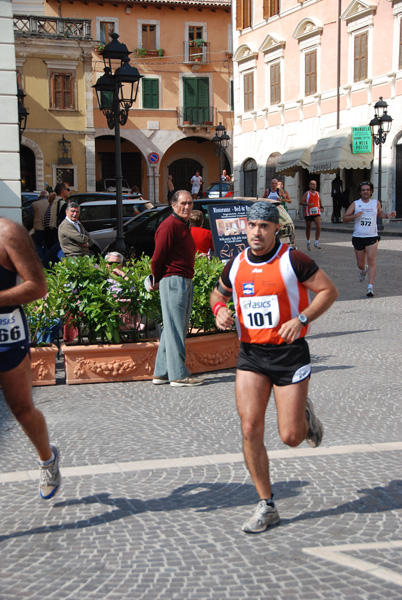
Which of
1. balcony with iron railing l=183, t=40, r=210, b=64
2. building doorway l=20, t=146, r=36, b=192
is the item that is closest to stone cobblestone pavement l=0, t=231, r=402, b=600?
building doorway l=20, t=146, r=36, b=192

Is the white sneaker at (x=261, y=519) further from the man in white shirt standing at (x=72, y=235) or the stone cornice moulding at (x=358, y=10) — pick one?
the stone cornice moulding at (x=358, y=10)

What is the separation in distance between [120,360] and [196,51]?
1761 inches

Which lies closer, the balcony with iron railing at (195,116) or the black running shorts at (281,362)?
the black running shorts at (281,362)

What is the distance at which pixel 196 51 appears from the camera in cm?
5016

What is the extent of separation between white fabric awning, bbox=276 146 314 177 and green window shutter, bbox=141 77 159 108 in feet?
44.6

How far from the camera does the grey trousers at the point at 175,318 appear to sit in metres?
7.83

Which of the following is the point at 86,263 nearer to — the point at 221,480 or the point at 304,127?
the point at 221,480

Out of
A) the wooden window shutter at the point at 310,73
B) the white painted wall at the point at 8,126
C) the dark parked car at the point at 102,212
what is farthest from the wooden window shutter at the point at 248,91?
the white painted wall at the point at 8,126

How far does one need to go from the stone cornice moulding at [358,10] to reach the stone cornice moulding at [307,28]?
1.70m

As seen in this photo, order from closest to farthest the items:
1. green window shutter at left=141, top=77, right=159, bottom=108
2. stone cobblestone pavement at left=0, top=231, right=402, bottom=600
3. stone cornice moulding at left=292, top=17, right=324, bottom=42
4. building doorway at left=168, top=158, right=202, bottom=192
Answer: stone cobblestone pavement at left=0, top=231, right=402, bottom=600, stone cornice moulding at left=292, top=17, right=324, bottom=42, green window shutter at left=141, top=77, right=159, bottom=108, building doorway at left=168, top=158, right=202, bottom=192

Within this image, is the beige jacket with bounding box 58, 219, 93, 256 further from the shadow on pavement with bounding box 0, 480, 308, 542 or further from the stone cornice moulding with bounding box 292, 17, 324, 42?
the stone cornice moulding with bounding box 292, 17, 324, 42

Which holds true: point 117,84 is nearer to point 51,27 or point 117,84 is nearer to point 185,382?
point 185,382

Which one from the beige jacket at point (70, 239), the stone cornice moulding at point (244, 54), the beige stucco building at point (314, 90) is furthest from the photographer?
the stone cornice moulding at point (244, 54)

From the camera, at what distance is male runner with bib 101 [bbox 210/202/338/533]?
168 inches
